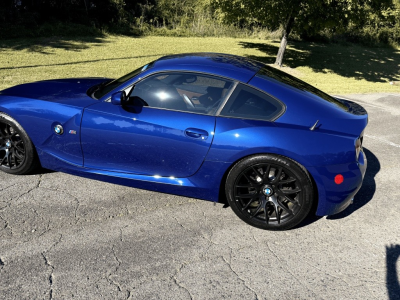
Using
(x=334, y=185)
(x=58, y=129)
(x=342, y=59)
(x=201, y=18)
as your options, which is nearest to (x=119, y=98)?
(x=58, y=129)

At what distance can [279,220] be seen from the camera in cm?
382

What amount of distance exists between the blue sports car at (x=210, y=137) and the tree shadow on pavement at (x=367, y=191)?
570mm

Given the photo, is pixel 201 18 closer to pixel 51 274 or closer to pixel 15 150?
pixel 15 150

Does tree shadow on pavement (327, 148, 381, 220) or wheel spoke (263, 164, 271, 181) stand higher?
wheel spoke (263, 164, 271, 181)

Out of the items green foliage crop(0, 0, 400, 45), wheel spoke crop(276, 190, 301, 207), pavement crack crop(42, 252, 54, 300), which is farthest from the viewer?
green foliage crop(0, 0, 400, 45)

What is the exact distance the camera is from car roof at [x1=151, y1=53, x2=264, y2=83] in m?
4.05

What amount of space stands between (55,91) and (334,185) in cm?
A: 317

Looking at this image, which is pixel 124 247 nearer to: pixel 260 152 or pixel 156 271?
pixel 156 271

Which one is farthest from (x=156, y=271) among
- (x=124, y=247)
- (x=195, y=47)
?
(x=195, y=47)

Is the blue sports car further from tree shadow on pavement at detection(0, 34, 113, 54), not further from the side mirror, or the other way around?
tree shadow on pavement at detection(0, 34, 113, 54)

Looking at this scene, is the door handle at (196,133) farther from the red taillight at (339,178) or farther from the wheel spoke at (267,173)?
the red taillight at (339,178)

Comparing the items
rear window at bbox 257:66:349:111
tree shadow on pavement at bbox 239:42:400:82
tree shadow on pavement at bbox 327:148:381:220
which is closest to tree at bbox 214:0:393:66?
tree shadow on pavement at bbox 239:42:400:82

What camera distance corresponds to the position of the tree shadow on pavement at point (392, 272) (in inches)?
122

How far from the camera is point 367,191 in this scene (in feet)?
15.9
